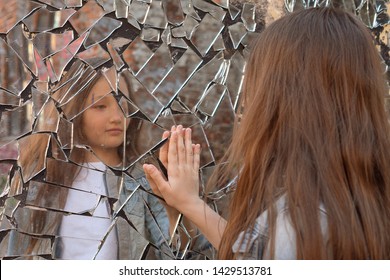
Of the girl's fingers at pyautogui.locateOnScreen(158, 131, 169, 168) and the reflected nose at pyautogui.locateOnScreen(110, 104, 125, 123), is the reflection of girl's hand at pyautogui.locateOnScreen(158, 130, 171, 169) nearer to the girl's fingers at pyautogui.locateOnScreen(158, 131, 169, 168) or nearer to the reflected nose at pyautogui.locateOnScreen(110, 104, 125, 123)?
the girl's fingers at pyautogui.locateOnScreen(158, 131, 169, 168)

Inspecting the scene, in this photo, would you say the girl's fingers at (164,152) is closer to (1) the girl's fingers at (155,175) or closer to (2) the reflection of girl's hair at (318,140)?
(1) the girl's fingers at (155,175)

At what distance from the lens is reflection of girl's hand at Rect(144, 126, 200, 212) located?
152 cm

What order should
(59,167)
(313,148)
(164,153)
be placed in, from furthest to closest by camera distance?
1. (164,153)
2. (59,167)
3. (313,148)

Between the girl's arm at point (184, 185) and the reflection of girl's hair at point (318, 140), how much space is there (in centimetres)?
24

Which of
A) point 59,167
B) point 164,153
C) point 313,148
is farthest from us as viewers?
point 164,153

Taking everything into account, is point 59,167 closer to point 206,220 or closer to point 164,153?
point 164,153

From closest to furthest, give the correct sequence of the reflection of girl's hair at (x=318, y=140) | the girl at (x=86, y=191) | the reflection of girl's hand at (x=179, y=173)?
the reflection of girl's hair at (x=318, y=140), the girl at (x=86, y=191), the reflection of girl's hand at (x=179, y=173)

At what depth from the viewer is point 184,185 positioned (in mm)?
1520

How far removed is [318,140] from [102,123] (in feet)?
1.77

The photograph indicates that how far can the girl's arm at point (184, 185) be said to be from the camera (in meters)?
1.49

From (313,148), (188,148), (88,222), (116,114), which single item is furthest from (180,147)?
(313,148)

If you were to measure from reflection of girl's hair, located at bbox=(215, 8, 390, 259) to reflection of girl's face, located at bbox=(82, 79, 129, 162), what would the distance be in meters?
0.35

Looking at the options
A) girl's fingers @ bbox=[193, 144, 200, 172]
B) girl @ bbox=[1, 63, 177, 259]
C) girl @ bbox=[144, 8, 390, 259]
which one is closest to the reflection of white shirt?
girl @ bbox=[1, 63, 177, 259]

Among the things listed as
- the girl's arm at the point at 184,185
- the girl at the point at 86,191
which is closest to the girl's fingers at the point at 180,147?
the girl's arm at the point at 184,185
